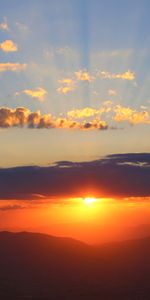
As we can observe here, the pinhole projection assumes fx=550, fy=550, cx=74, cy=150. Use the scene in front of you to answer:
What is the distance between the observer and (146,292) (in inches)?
7844

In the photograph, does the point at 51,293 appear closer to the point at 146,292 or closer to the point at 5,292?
the point at 5,292

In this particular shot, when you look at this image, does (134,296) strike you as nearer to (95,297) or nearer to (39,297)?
(95,297)

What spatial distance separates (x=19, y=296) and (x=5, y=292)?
13204 millimetres

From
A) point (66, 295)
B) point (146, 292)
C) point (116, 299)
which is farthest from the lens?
point (146, 292)

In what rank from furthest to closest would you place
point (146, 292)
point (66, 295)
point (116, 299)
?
point (146, 292) < point (66, 295) < point (116, 299)

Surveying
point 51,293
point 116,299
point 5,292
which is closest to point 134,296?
point 116,299

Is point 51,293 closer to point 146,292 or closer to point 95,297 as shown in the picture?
point 95,297

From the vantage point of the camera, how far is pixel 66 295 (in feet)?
608

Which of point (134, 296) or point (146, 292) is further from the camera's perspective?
point (146, 292)

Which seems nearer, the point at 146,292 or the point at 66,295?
the point at 66,295

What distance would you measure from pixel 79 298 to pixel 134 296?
20082 millimetres

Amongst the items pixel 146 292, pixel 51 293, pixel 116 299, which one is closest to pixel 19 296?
pixel 51 293

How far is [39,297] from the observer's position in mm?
179750

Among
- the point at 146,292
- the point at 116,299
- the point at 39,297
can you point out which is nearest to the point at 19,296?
the point at 39,297
